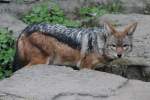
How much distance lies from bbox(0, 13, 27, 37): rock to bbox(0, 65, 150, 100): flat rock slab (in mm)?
2505

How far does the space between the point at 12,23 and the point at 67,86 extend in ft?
12.6

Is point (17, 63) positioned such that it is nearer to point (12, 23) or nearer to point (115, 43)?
point (115, 43)

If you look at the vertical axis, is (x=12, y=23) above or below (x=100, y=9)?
below

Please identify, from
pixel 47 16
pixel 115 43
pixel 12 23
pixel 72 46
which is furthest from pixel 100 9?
pixel 115 43

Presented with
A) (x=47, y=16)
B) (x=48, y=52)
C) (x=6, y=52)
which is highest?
(x=47, y=16)

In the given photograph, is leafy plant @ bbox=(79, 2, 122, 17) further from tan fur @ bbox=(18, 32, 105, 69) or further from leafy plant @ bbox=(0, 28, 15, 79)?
tan fur @ bbox=(18, 32, 105, 69)

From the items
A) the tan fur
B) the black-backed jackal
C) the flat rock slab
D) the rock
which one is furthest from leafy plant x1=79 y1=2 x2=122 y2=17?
the flat rock slab

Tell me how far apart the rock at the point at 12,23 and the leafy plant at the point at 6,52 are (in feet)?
0.70

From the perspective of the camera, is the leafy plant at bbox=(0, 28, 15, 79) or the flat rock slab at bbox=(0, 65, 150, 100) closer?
the flat rock slab at bbox=(0, 65, 150, 100)

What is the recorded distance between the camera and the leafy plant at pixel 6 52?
9508mm

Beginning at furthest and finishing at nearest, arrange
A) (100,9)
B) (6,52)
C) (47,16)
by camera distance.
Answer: (100,9) < (47,16) < (6,52)

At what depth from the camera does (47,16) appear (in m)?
11.4

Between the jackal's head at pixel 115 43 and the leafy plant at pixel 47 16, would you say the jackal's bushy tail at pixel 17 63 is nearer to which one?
the jackal's head at pixel 115 43

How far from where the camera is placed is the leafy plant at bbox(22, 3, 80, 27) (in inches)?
442
